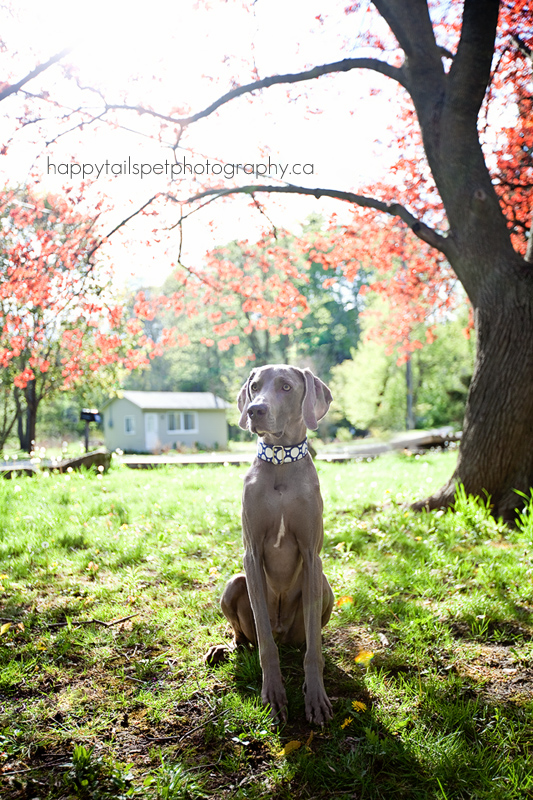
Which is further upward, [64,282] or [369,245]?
[369,245]

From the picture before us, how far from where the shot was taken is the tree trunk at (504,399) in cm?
477

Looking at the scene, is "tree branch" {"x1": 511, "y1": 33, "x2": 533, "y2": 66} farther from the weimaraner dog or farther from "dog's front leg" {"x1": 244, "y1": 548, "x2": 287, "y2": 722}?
"dog's front leg" {"x1": 244, "y1": 548, "x2": 287, "y2": 722}

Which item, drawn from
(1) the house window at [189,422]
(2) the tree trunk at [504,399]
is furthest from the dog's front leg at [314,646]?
(1) the house window at [189,422]

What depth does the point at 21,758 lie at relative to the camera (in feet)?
6.75

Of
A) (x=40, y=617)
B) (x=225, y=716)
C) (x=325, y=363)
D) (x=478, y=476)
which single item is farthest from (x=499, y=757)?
(x=325, y=363)

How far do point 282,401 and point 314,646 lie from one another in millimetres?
1187

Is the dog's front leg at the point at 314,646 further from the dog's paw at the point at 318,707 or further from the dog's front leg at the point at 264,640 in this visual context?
the dog's front leg at the point at 264,640

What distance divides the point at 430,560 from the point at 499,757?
7.15ft

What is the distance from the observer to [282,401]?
2.53 m

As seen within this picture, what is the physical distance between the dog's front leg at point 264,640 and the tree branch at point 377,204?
13.4 feet

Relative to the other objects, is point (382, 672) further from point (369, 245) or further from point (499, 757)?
point (369, 245)

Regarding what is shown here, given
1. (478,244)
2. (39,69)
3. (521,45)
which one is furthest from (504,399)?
(39,69)

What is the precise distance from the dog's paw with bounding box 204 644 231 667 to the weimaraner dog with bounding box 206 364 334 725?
1.29 feet

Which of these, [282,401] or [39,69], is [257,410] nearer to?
[282,401]
